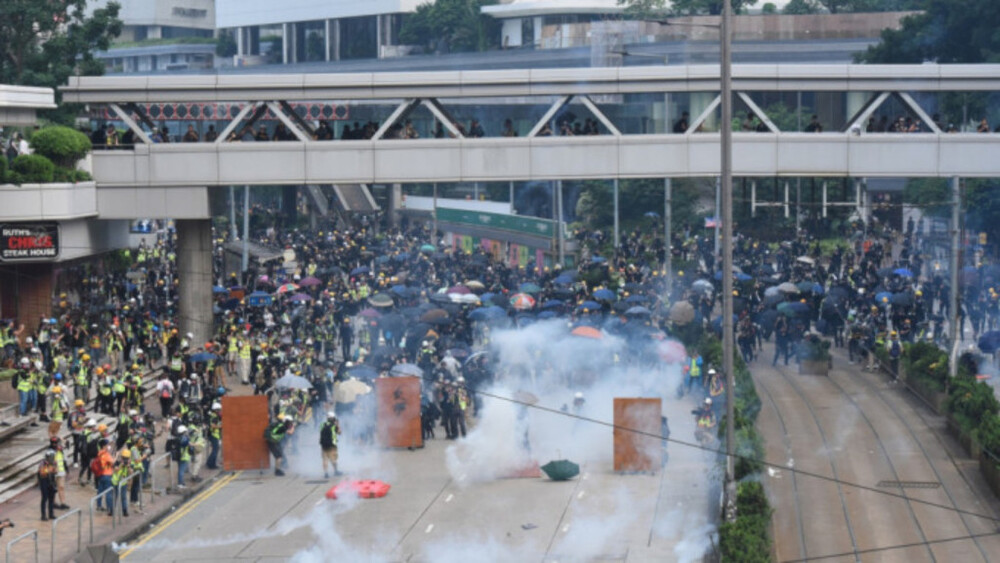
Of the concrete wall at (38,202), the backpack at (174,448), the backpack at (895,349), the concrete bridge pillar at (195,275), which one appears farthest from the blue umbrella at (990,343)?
the concrete wall at (38,202)

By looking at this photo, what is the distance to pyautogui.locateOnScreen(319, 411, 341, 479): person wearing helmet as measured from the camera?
31062 millimetres

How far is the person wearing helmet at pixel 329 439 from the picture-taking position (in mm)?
31062

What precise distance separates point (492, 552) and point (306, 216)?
66560 mm

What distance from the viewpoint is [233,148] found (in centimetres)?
4075

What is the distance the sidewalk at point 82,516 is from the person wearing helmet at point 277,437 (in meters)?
1.10

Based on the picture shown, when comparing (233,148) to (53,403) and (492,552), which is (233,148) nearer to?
(53,403)

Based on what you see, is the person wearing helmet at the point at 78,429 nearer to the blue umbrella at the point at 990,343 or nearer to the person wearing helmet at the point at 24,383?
the person wearing helmet at the point at 24,383

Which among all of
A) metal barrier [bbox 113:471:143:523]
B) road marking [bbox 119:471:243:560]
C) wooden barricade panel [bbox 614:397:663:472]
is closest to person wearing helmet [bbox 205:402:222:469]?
road marking [bbox 119:471:243:560]

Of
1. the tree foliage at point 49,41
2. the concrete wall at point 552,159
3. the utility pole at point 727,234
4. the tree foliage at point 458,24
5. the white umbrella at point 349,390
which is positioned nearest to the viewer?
the utility pole at point 727,234

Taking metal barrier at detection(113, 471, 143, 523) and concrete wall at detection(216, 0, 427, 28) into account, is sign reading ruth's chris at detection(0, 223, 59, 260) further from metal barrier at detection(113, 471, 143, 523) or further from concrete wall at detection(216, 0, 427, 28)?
concrete wall at detection(216, 0, 427, 28)

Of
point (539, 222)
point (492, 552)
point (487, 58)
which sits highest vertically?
point (487, 58)

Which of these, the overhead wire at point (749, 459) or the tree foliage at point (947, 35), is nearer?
the overhead wire at point (749, 459)

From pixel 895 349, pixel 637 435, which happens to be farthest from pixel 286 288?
pixel 637 435

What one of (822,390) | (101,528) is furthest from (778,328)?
(101,528)
